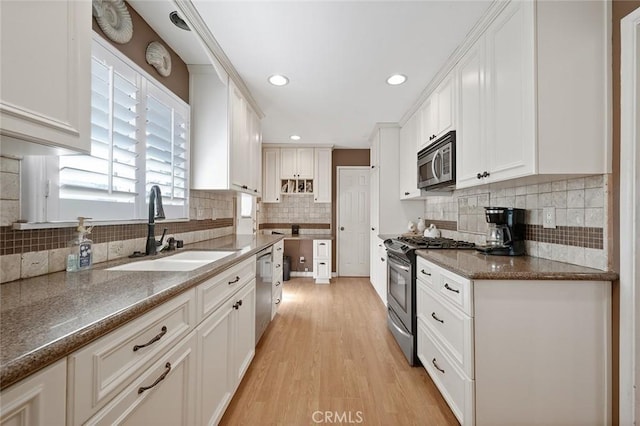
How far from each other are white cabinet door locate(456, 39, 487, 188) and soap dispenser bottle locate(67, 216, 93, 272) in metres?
2.32

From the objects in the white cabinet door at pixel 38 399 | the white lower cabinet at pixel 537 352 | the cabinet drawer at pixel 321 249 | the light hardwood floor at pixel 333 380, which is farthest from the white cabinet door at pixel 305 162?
the white cabinet door at pixel 38 399

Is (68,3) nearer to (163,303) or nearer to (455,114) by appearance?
(163,303)

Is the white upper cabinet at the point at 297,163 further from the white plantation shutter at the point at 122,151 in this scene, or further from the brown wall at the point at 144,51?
the white plantation shutter at the point at 122,151

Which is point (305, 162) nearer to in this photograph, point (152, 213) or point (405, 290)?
point (405, 290)

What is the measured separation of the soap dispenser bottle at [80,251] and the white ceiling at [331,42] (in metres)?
1.46

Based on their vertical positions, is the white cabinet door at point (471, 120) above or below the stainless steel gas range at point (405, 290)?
above

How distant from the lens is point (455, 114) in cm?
207

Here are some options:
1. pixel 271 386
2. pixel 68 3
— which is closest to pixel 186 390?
pixel 271 386

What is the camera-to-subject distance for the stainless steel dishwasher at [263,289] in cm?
217

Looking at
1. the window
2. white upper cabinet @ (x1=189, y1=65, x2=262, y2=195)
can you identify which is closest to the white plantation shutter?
the window

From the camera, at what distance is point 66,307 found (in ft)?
2.42

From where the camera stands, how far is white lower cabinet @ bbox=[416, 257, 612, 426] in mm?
1256

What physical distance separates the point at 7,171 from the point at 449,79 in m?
2.78

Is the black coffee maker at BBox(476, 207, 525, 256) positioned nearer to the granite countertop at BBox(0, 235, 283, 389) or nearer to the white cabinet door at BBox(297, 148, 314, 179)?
the granite countertop at BBox(0, 235, 283, 389)
